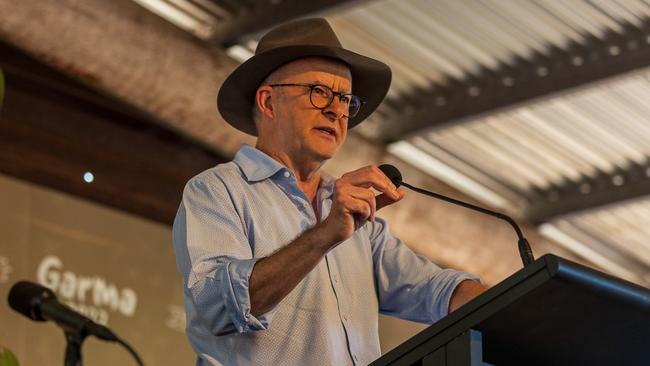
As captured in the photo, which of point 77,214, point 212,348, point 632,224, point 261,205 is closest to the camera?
point 212,348

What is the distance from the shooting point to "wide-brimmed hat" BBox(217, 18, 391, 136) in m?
2.91

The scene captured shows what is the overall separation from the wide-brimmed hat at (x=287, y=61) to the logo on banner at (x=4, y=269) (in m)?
2.40

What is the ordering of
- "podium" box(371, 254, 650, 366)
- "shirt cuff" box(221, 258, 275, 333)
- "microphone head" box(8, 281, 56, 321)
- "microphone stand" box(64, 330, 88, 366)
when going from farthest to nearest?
"microphone head" box(8, 281, 56, 321)
"microphone stand" box(64, 330, 88, 366)
"shirt cuff" box(221, 258, 275, 333)
"podium" box(371, 254, 650, 366)

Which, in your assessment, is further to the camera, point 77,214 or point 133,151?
point 133,151

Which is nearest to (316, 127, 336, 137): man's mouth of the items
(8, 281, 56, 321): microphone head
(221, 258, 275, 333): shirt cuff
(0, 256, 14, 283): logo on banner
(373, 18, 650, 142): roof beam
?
(221, 258, 275, 333): shirt cuff

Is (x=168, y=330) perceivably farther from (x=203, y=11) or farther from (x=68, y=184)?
(x=203, y=11)

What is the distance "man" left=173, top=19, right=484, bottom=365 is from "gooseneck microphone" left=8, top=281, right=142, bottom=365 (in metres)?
0.62

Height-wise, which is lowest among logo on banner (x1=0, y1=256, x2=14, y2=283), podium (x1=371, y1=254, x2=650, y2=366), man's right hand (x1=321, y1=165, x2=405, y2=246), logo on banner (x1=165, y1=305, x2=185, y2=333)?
podium (x1=371, y1=254, x2=650, y2=366)

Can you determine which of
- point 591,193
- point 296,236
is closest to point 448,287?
point 296,236

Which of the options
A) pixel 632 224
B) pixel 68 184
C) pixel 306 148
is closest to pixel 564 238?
Result: pixel 632 224

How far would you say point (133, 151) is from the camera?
6.46 meters

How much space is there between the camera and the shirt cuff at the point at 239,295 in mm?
2309

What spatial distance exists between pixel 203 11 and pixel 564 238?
3.14 m

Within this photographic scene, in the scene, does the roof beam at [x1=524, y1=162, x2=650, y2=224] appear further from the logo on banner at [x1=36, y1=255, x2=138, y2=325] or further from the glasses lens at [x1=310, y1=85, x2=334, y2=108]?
the glasses lens at [x1=310, y1=85, x2=334, y2=108]
